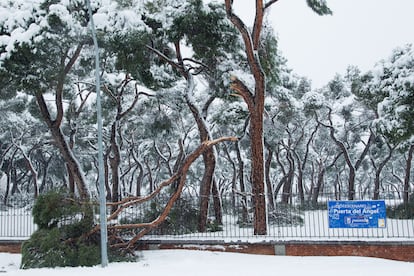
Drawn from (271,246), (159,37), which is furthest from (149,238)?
(159,37)

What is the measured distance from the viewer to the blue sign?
39.9ft

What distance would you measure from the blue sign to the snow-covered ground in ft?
3.64

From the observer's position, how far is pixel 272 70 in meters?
17.3

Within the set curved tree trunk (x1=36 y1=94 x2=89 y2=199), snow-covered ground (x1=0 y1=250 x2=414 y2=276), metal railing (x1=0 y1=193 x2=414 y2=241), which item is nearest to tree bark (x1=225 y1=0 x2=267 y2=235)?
metal railing (x1=0 y1=193 x2=414 y2=241)

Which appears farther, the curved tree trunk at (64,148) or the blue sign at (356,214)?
the curved tree trunk at (64,148)

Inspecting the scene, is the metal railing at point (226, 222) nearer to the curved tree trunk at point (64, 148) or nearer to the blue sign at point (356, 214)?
the blue sign at point (356, 214)

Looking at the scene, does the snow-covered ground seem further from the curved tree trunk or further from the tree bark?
the curved tree trunk

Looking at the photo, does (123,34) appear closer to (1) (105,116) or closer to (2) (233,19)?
(2) (233,19)

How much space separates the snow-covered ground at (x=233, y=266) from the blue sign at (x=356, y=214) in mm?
1108

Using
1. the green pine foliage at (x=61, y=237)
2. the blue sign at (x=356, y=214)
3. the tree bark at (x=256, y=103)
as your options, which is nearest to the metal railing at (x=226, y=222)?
the tree bark at (x=256, y=103)

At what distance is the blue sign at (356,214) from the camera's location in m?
12.1

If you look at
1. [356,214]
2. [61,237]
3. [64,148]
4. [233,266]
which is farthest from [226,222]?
[64,148]

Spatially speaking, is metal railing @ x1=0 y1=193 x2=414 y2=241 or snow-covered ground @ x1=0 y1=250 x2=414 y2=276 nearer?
snow-covered ground @ x1=0 y1=250 x2=414 y2=276

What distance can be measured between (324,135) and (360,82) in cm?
1829
